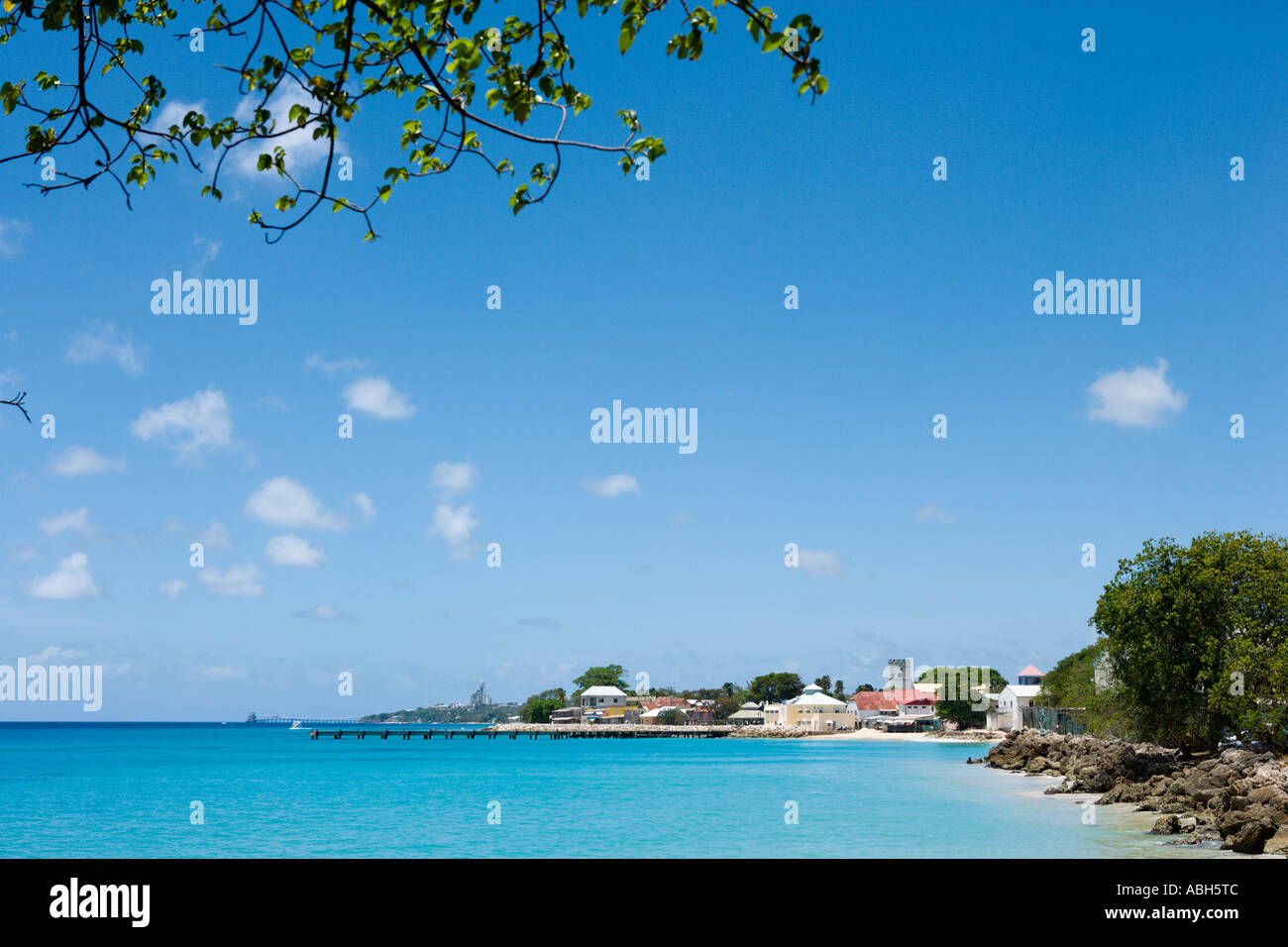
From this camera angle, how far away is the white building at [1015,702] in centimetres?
10162

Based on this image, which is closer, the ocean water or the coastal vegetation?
the ocean water

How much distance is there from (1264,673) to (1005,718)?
85015 millimetres

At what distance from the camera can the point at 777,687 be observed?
164125mm

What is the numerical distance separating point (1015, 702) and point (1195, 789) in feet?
256

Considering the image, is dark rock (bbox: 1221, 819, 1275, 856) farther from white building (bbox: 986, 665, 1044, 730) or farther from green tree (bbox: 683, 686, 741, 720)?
green tree (bbox: 683, 686, 741, 720)

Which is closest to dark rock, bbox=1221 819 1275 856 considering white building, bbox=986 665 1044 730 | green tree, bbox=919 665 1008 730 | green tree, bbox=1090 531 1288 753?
green tree, bbox=1090 531 1288 753

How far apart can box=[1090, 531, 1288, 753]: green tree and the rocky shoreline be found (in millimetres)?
1405

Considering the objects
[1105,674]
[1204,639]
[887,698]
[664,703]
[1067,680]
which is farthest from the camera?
[664,703]

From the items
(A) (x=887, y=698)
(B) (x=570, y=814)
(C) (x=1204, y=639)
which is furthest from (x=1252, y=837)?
(A) (x=887, y=698)

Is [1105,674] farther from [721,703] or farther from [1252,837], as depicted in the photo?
[721,703]

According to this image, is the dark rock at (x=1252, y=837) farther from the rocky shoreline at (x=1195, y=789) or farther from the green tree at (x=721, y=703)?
the green tree at (x=721, y=703)

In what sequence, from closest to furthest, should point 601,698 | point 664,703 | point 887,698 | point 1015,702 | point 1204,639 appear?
point 1204,639, point 1015,702, point 887,698, point 601,698, point 664,703

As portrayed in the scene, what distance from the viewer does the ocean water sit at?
29.2 metres
